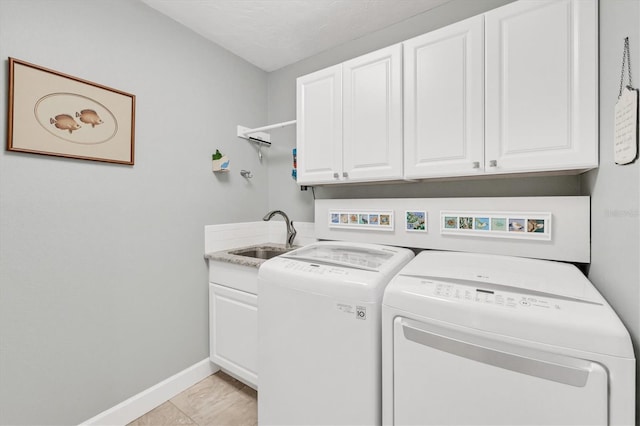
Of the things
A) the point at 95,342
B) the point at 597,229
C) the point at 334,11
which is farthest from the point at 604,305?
the point at 95,342

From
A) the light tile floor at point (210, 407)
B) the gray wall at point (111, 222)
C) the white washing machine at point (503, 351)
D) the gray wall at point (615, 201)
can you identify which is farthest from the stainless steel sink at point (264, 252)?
the gray wall at point (615, 201)

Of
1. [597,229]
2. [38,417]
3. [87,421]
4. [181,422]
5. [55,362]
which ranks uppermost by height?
[597,229]

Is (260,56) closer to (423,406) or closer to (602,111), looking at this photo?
(602,111)

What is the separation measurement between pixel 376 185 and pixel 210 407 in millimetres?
1835

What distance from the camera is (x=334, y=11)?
1.76 m

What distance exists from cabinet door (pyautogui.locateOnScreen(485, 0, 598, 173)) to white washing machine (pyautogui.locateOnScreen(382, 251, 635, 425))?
A: 20.2 inches

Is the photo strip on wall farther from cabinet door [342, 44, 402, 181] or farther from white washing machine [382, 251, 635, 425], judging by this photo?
cabinet door [342, 44, 402, 181]

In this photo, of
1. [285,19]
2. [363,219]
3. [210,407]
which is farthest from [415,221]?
[210,407]

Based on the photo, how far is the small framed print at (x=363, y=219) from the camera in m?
1.73

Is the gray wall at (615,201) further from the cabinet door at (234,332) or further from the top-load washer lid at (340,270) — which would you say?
the cabinet door at (234,332)

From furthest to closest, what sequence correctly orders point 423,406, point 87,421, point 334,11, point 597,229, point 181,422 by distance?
point 334,11 → point 181,422 → point 87,421 → point 597,229 → point 423,406

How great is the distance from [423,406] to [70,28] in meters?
2.33

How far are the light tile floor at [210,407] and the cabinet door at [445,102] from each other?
176 cm

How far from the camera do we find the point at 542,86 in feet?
3.75
